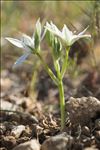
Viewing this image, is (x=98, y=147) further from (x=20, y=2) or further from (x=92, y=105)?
(x=20, y=2)

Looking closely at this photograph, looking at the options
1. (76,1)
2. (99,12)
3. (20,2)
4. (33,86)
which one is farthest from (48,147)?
(20,2)

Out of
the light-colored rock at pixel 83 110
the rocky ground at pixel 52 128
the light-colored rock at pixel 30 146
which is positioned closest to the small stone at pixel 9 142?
the rocky ground at pixel 52 128

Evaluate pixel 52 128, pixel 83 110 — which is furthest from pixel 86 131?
pixel 52 128

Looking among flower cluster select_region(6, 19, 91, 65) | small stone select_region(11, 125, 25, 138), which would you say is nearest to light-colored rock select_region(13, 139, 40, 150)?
small stone select_region(11, 125, 25, 138)

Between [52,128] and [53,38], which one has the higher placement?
[53,38]

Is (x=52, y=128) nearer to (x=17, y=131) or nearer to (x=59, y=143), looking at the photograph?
(x=17, y=131)

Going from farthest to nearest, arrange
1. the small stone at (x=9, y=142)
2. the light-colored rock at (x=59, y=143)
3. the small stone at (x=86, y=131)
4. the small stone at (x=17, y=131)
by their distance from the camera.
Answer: the small stone at (x=17, y=131) → the small stone at (x=9, y=142) → the small stone at (x=86, y=131) → the light-colored rock at (x=59, y=143)

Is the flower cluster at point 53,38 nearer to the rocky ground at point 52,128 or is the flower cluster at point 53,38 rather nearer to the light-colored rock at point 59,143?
the rocky ground at point 52,128

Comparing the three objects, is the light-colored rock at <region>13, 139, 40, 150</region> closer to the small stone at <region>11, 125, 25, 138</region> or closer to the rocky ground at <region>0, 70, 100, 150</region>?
the rocky ground at <region>0, 70, 100, 150</region>
